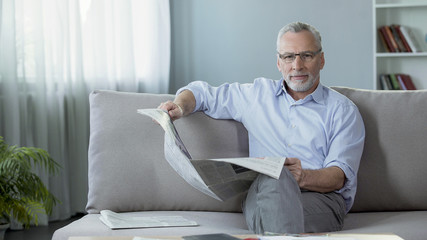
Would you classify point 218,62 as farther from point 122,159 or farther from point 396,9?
point 122,159

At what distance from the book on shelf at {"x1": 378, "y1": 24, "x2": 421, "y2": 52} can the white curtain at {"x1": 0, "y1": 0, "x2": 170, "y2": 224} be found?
1.65 metres

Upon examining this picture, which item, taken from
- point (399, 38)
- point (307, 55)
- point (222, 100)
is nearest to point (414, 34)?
point (399, 38)

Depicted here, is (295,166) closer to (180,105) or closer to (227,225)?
(227,225)

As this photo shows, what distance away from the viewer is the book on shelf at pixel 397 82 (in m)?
4.37

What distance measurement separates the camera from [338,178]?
6.52 ft

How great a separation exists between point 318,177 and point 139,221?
603mm

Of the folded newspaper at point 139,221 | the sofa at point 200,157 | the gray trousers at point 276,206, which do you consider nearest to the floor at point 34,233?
the sofa at point 200,157

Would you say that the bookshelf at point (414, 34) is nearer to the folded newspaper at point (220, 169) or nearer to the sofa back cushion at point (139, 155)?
the sofa back cushion at point (139, 155)

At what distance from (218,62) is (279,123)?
242 centimetres

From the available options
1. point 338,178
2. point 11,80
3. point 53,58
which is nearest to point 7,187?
point 11,80

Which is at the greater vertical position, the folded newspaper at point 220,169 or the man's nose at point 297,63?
the man's nose at point 297,63

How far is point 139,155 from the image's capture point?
2.12 metres

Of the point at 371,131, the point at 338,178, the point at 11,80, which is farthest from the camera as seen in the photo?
the point at 11,80

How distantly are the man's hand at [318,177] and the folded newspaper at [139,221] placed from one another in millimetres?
361
